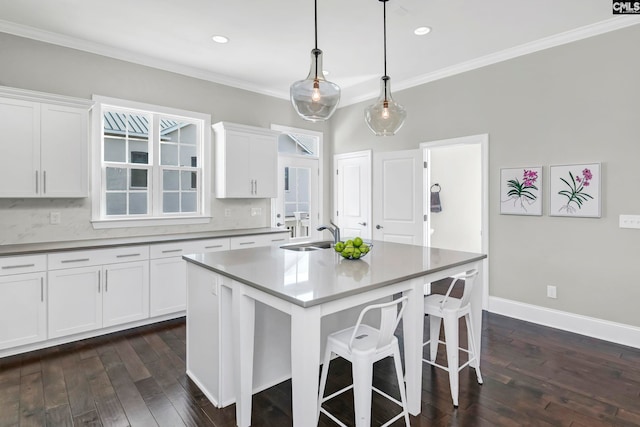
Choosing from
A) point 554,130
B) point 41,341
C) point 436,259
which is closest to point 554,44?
point 554,130

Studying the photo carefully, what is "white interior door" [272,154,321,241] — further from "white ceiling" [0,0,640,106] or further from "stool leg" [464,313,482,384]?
"stool leg" [464,313,482,384]

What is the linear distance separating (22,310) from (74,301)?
367mm

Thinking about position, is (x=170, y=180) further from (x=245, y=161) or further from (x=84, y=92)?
(x=84, y=92)

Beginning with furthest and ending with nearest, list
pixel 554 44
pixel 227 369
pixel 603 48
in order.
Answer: pixel 554 44 → pixel 603 48 → pixel 227 369

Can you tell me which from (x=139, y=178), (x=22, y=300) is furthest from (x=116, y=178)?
(x=22, y=300)

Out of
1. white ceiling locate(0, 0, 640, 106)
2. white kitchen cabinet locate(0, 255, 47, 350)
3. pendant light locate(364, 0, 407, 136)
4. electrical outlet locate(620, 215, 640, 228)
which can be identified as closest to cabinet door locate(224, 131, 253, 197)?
white ceiling locate(0, 0, 640, 106)

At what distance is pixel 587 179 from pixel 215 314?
3.59 m

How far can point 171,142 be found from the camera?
4.44 metres

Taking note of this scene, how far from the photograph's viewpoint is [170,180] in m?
4.42

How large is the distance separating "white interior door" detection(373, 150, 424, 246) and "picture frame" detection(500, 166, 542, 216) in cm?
104

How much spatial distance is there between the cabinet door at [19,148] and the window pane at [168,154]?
1307 mm

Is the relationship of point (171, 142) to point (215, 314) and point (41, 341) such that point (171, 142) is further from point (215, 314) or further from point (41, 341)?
point (215, 314)

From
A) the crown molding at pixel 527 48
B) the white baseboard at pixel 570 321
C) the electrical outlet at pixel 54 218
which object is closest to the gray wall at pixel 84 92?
the electrical outlet at pixel 54 218

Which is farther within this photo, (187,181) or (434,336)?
(187,181)
